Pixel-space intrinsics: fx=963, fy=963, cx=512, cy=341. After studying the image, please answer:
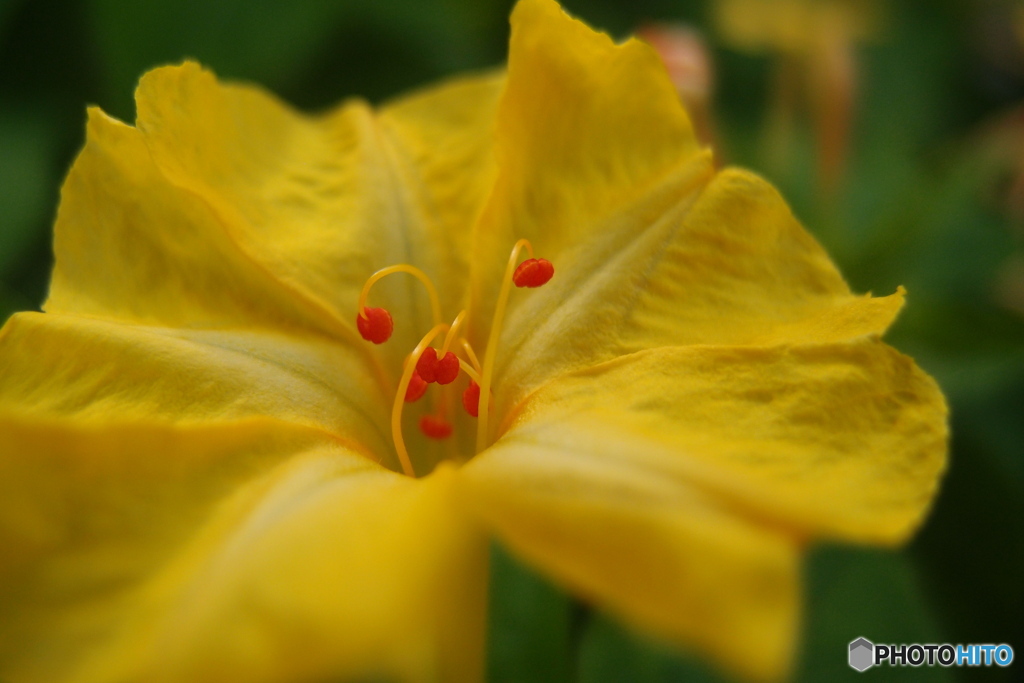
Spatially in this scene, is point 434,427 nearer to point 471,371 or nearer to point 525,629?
point 471,371

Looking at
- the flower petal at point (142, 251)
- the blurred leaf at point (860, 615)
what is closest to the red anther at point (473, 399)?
the flower petal at point (142, 251)

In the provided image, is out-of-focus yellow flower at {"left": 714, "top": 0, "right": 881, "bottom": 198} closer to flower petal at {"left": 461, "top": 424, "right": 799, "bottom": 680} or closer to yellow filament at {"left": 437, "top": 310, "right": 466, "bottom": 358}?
yellow filament at {"left": 437, "top": 310, "right": 466, "bottom": 358}

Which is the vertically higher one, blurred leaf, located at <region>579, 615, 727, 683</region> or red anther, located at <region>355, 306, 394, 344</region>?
red anther, located at <region>355, 306, 394, 344</region>

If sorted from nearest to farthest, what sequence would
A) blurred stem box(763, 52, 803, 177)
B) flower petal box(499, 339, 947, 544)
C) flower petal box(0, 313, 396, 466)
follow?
1. flower petal box(499, 339, 947, 544)
2. flower petal box(0, 313, 396, 466)
3. blurred stem box(763, 52, 803, 177)

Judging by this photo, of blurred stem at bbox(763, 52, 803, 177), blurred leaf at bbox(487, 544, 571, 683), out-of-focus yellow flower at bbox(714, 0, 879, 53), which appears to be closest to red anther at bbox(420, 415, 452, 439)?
blurred leaf at bbox(487, 544, 571, 683)

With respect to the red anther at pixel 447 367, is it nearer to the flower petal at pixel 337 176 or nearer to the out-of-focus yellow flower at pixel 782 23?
the flower petal at pixel 337 176

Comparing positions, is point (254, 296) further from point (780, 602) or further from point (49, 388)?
point (780, 602)
